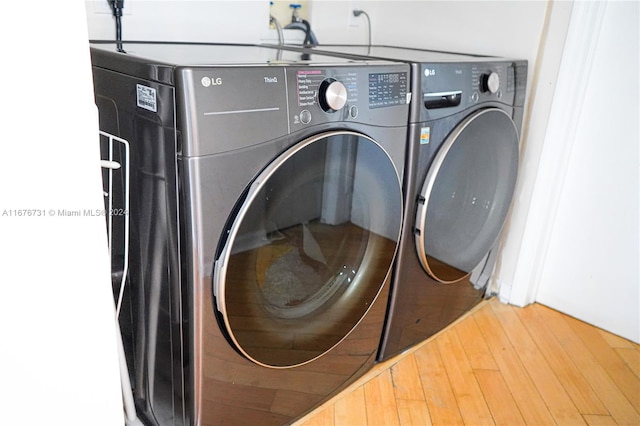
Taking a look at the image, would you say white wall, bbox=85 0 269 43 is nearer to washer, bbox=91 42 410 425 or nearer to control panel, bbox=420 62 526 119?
washer, bbox=91 42 410 425

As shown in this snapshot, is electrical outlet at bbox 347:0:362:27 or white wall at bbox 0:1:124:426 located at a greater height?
electrical outlet at bbox 347:0:362:27

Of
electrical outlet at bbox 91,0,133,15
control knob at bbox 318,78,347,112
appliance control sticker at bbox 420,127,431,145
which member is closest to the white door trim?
appliance control sticker at bbox 420,127,431,145

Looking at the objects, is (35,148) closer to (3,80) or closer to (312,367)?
(3,80)

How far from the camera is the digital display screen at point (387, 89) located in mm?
1110

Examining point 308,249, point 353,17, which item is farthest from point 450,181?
point 353,17

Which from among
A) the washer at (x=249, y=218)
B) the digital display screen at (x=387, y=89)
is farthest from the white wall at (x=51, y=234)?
the digital display screen at (x=387, y=89)

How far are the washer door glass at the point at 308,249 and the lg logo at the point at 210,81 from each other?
0.17 metres

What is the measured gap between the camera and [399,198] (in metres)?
1.24

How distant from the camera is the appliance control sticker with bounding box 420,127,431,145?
1.26 metres

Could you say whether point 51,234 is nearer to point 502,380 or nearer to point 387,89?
point 387,89

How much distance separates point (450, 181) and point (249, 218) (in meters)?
0.66

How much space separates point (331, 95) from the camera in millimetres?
1002

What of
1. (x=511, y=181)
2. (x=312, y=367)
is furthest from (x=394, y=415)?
(x=511, y=181)

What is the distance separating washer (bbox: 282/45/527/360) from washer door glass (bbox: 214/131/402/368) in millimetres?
115
